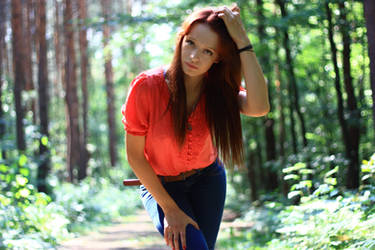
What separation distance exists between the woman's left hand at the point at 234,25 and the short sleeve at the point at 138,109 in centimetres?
50

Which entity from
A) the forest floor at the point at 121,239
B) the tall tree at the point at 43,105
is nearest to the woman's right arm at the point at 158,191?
the forest floor at the point at 121,239

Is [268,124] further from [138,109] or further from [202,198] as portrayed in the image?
[138,109]

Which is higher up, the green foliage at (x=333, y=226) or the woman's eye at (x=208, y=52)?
the woman's eye at (x=208, y=52)

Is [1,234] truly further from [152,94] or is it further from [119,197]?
[119,197]

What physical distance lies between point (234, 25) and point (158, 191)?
3.02ft

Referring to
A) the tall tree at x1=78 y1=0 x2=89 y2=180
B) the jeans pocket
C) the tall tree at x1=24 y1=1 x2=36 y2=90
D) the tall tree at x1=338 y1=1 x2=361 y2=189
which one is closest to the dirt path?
the tall tree at x1=338 y1=1 x2=361 y2=189

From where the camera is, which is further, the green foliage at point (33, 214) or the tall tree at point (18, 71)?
the tall tree at point (18, 71)

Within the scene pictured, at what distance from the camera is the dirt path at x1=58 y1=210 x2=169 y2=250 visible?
7.31 metres

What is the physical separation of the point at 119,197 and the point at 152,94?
1353 centimetres

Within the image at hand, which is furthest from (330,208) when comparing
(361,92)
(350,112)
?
(361,92)

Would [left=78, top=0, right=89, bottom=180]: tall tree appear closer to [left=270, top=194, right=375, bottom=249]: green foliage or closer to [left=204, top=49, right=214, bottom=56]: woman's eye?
[left=270, top=194, right=375, bottom=249]: green foliage

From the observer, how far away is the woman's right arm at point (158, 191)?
251cm

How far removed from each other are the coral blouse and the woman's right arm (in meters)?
0.07

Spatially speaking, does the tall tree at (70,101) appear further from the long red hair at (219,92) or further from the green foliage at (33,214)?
the long red hair at (219,92)
